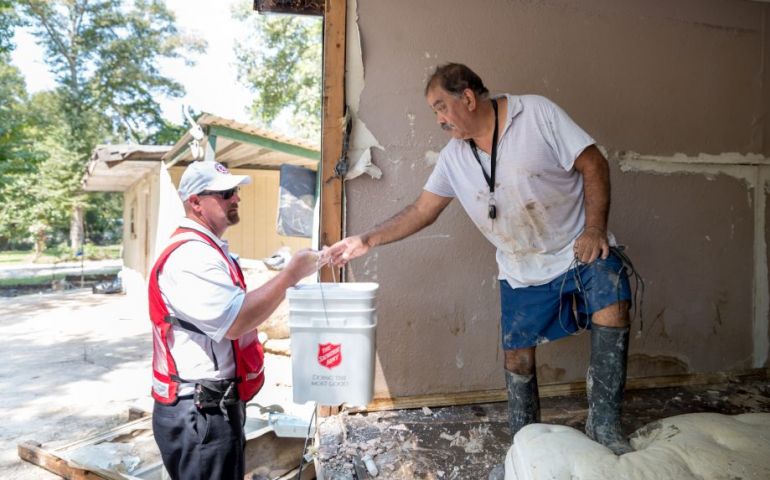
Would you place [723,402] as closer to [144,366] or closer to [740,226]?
[740,226]

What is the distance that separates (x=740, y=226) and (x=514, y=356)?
250 cm

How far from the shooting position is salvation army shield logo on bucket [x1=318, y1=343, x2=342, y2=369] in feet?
7.64

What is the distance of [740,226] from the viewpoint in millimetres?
3959

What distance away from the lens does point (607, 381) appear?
2.21 m

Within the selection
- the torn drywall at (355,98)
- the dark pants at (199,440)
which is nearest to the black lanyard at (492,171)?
the torn drywall at (355,98)

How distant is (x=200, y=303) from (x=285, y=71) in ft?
63.7

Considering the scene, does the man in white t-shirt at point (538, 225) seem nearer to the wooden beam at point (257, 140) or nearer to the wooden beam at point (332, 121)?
the wooden beam at point (332, 121)

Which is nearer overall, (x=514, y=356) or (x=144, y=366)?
(x=514, y=356)

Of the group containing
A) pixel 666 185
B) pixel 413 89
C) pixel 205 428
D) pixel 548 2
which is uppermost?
pixel 548 2

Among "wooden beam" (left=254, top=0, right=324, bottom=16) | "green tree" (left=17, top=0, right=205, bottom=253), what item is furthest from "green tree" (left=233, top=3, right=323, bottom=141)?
"wooden beam" (left=254, top=0, right=324, bottom=16)

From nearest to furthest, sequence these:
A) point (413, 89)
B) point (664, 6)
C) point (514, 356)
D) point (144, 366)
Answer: point (514, 356), point (413, 89), point (664, 6), point (144, 366)

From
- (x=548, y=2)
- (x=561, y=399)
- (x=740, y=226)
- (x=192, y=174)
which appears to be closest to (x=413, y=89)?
(x=548, y=2)

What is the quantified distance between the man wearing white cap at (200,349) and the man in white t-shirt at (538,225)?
63 cm

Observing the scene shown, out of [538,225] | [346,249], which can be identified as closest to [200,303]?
[346,249]
